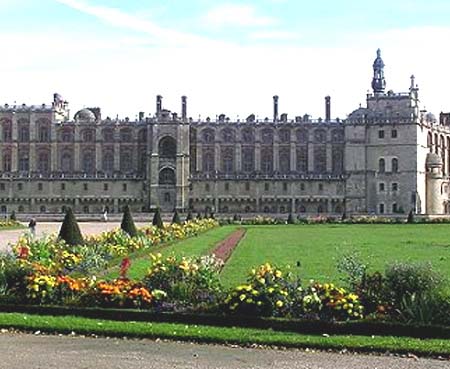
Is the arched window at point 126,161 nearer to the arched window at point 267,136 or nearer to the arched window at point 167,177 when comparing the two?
the arched window at point 167,177

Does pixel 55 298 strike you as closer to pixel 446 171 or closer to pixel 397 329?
pixel 397 329

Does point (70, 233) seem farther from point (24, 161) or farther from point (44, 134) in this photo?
point (44, 134)

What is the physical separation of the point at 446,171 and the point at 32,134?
4526 cm

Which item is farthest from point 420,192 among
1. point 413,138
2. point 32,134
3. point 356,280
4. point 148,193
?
point 356,280

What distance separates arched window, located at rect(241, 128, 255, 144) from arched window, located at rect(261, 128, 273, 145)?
3.40ft

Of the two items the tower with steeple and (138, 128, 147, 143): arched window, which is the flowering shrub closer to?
(138, 128, 147, 143): arched window

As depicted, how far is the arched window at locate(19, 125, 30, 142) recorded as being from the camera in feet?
282

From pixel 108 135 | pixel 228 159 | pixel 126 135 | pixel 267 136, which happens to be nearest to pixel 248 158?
pixel 228 159

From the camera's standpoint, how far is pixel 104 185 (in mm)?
83438

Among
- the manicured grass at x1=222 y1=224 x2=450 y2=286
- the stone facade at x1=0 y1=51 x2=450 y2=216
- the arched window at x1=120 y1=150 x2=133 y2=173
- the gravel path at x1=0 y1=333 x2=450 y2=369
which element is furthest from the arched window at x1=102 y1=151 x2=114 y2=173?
the gravel path at x1=0 y1=333 x2=450 y2=369

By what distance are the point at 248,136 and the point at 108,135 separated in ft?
47.7

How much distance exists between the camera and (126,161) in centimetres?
8700

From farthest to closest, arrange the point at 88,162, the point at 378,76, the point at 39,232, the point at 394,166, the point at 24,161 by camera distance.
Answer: the point at 378,76
the point at 88,162
the point at 24,161
the point at 394,166
the point at 39,232

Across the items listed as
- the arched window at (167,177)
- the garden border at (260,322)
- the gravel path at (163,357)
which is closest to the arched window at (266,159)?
the arched window at (167,177)
